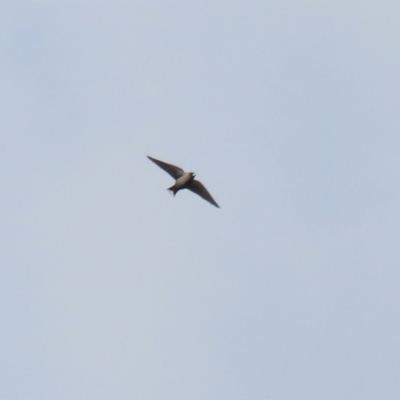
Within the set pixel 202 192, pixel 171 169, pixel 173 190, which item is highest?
pixel 171 169

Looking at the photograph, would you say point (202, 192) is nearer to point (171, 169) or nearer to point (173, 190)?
point (173, 190)

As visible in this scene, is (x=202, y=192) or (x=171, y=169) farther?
(x=202, y=192)

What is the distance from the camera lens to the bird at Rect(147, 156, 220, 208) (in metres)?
98.1

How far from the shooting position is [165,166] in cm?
9856

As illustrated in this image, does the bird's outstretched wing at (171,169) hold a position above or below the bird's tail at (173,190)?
above

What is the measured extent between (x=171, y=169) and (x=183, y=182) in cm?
106

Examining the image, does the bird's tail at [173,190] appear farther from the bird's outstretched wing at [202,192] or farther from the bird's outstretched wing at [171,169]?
the bird's outstretched wing at [202,192]

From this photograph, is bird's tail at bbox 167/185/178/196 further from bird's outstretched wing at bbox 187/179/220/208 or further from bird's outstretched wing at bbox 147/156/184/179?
bird's outstretched wing at bbox 187/179/220/208

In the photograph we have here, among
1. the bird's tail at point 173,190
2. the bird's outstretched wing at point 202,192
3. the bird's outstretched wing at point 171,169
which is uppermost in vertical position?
the bird's outstretched wing at point 171,169

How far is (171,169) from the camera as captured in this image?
9862 centimetres

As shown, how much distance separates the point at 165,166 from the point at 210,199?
A: 286 cm

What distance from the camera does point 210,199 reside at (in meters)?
99.1

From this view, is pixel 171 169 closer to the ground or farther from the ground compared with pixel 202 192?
farther from the ground

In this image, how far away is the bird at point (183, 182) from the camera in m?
98.1
